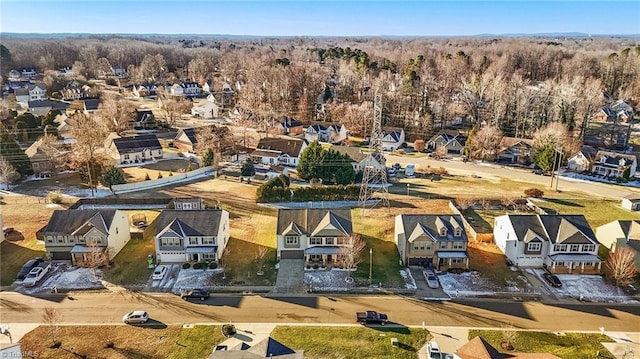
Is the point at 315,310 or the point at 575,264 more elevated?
the point at 575,264

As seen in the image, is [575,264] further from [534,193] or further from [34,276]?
[34,276]

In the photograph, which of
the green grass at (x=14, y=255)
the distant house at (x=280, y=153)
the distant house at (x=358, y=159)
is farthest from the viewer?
the distant house at (x=280, y=153)

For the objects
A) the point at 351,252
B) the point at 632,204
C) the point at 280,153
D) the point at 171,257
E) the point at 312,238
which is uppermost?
the point at 280,153

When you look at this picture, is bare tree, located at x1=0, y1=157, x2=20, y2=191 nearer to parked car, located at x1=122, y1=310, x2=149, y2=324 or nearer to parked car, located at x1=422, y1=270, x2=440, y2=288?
parked car, located at x1=122, y1=310, x2=149, y2=324

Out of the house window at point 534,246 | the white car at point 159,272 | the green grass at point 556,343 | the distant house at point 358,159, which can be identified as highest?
the distant house at point 358,159

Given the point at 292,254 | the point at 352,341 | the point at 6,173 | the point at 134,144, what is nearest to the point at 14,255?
the point at 6,173

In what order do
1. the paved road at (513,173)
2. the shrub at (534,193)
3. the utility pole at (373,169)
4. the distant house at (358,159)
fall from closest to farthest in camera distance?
the utility pole at (373,169) < the shrub at (534,193) < the paved road at (513,173) < the distant house at (358,159)

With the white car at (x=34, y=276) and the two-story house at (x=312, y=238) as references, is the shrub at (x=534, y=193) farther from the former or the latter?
the white car at (x=34, y=276)

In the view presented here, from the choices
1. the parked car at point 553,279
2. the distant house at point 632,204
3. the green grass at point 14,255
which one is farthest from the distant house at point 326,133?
the parked car at point 553,279
